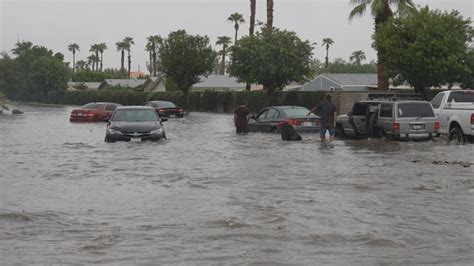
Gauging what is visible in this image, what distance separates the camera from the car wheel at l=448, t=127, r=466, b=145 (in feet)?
71.4

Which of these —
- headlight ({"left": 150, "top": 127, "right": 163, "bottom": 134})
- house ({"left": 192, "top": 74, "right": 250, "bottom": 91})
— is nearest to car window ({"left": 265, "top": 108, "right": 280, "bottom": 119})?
headlight ({"left": 150, "top": 127, "right": 163, "bottom": 134})

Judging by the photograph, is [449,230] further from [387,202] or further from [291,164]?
[291,164]

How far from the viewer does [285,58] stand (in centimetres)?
4747

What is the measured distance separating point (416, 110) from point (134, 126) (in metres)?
9.00

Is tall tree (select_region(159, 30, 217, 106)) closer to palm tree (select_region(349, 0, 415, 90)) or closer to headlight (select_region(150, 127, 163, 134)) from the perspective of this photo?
palm tree (select_region(349, 0, 415, 90))

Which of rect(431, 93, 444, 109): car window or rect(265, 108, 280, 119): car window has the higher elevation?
rect(431, 93, 444, 109): car window

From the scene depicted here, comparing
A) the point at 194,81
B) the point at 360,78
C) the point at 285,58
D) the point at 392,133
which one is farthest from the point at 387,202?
the point at 360,78

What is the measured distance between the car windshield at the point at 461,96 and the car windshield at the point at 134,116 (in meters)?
9.90

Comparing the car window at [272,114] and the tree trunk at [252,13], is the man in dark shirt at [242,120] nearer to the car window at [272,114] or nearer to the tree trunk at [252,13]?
the car window at [272,114]

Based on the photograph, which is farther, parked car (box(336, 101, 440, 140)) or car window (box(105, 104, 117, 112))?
car window (box(105, 104, 117, 112))

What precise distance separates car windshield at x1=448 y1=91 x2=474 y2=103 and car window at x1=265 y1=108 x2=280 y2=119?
6102 mm

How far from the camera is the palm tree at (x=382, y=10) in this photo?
36.4 meters

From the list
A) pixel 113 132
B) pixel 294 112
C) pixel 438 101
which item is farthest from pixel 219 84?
pixel 113 132

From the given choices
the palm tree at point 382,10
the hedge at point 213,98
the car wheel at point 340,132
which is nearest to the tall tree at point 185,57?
the hedge at point 213,98
